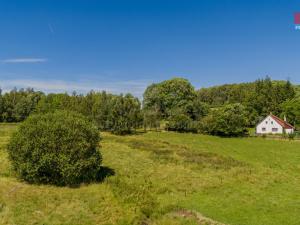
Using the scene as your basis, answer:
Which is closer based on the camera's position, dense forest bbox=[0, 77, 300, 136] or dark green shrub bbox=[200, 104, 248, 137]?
dark green shrub bbox=[200, 104, 248, 137]

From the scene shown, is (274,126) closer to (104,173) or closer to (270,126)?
(270,126)

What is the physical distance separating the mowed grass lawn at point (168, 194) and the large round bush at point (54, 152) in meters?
1.19

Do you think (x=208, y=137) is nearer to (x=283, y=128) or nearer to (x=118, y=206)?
(x=283, y=128)

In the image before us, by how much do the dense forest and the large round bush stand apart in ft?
125

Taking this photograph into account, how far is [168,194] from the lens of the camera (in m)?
23.7

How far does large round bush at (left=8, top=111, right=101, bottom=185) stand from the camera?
23.3m

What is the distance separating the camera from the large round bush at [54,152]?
916 inches

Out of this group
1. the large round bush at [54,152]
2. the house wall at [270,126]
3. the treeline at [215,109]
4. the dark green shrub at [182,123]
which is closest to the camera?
the large round bush at [54,152]

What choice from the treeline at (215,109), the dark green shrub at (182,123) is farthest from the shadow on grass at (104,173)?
the dark green shrub at (182,123)

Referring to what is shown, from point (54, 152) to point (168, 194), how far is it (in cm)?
982

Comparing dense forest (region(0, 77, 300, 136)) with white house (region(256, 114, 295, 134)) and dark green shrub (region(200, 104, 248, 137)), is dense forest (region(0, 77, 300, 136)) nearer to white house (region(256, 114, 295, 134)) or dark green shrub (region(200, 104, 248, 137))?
dark green shrub (region(200, 104, 248, 137))

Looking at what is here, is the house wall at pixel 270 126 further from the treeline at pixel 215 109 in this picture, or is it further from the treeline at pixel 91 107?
the treeline at pixel 91 107

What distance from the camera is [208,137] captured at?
60094mm

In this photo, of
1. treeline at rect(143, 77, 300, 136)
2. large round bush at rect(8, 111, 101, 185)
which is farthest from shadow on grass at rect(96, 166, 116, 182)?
treeline at rect(143, 77, 300, 136)
